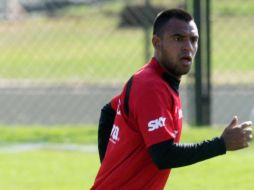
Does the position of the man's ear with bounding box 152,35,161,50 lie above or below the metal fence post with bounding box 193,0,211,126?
above

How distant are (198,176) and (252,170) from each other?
577mm

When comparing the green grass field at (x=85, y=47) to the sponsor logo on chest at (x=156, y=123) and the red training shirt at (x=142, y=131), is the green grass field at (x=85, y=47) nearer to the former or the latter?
the red training shirt at (x=142, y=131)

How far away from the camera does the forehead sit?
5680 millimetres

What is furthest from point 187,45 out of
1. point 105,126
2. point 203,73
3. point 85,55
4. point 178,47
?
point 85,55

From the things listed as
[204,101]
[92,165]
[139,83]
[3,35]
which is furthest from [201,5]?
[139,83]

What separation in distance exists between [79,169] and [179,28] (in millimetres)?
4301

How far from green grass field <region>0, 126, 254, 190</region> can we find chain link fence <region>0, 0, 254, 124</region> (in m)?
3.10

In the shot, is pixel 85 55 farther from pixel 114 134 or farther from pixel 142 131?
pixel 142 131

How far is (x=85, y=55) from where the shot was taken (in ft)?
57.1

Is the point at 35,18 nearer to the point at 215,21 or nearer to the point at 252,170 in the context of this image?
the point at 215,21

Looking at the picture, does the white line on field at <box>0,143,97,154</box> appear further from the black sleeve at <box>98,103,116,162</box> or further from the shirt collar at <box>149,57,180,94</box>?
the shirt collar at <box>149,57,180,94</box>

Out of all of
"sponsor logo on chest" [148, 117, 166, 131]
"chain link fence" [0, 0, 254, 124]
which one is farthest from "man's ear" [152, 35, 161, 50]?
"chain link fence" [0, 0, 254, 124]

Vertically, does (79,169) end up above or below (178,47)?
below

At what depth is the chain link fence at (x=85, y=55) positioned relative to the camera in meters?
15.3
